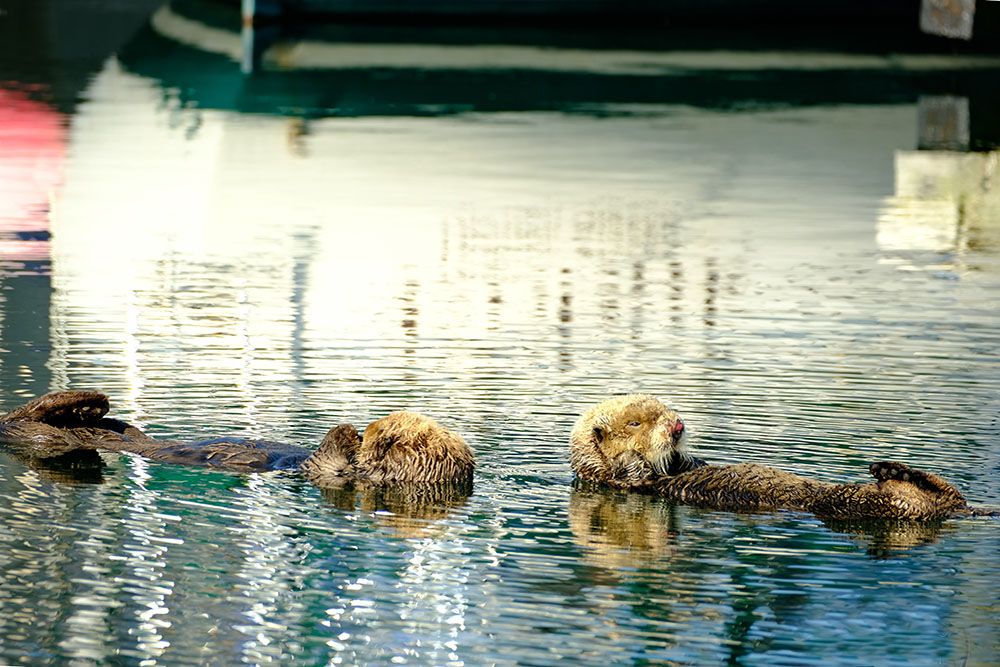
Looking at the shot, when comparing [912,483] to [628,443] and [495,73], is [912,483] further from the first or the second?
[495,73]

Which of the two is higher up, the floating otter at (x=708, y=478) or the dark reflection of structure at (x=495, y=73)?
the dark reflection of structure at (x=495, y=73)

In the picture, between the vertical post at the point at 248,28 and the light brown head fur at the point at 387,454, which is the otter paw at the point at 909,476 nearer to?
the light brown head fur at the point at 387,454

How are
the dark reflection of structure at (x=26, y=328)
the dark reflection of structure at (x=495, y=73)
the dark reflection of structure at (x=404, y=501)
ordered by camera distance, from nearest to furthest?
the dark reflection of structure at (x=404, y=501), the dark reflection of structure at (x=26, y=328), the dark reflection of structure at (x=495, y=73)

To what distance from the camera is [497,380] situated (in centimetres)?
818

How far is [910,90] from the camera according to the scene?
2475cm

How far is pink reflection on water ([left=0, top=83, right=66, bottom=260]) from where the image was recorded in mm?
12773

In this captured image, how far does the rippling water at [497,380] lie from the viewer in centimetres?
531

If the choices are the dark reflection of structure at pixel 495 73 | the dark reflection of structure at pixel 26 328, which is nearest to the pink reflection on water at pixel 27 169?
the dark reflection of structure at pixel 26 328

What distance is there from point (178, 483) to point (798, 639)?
2.31 m

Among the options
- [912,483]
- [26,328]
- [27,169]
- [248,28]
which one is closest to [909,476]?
[912,483]

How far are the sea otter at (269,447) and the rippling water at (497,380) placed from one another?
88 millimetres

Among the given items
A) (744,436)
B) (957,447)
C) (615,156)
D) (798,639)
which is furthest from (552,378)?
(615,156)

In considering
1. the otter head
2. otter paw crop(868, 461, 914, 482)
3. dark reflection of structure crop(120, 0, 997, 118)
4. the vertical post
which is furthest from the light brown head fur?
the vertical post

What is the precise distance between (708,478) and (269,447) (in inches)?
59.0
